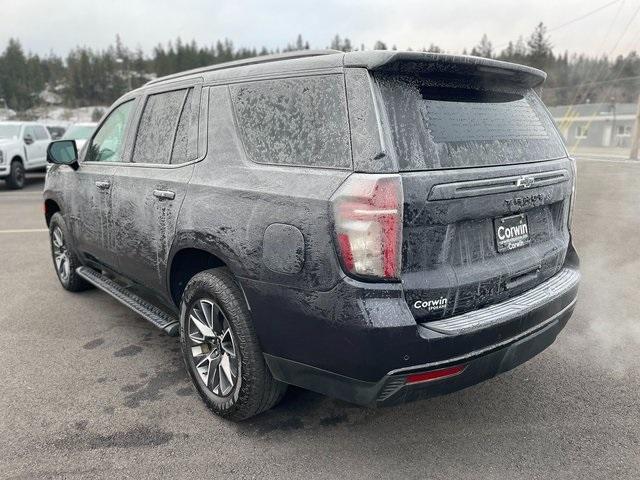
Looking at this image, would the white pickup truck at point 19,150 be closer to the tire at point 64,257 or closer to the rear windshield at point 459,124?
the tire at point 64,257

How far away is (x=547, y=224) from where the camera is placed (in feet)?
9.53

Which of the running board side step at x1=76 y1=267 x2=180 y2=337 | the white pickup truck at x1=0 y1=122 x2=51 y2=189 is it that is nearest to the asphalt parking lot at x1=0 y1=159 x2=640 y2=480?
the running board side step at x1=76 y1=267 x2=180 y2=337

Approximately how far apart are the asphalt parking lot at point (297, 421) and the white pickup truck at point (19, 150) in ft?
39.8

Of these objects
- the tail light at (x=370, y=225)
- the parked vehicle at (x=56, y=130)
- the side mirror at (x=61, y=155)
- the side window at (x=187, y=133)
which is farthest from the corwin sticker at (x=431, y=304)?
the parked vehicle at (x=56, y=130)

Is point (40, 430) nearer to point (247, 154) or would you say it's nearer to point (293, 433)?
point (293, 433)

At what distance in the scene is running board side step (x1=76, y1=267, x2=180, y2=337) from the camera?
11.1 feet

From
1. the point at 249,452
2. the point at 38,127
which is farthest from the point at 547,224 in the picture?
the point at 38,127

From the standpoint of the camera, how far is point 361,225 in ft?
7.03

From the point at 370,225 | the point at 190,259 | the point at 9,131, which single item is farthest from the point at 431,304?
the point at 9,131

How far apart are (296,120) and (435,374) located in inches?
51.2

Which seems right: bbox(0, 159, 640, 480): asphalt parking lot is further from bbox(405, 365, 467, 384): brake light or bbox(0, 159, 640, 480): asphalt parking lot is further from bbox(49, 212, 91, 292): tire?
bbox(49, 212, 91, 292): tire

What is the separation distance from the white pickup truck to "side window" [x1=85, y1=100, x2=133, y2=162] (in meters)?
12.0

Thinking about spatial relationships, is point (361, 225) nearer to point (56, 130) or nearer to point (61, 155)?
point (61, 155)

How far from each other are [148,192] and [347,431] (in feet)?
6.09
